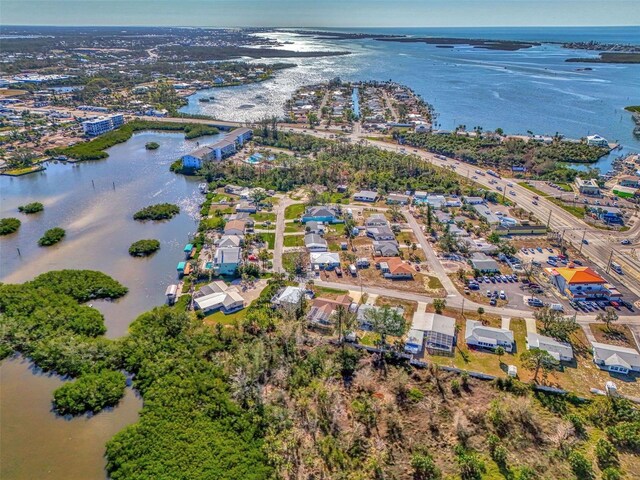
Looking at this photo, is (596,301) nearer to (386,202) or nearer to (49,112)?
(386,202)

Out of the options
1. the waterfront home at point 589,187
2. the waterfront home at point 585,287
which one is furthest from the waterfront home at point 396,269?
the waterfront home at point 589,187

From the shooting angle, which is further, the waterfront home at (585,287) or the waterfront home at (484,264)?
the waterfront home at (484,264)

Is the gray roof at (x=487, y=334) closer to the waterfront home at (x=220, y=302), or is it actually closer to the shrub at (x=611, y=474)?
the shrub at (x=611, y=474)

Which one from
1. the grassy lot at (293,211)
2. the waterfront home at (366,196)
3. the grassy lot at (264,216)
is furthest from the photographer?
the waterfront home at (366,196)

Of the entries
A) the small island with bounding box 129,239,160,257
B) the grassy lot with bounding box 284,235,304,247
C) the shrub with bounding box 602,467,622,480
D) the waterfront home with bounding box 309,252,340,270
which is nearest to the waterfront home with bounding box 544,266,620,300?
the shrub with bounding box 602,467,622,480

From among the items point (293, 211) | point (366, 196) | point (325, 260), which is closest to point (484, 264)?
point (325, 260)

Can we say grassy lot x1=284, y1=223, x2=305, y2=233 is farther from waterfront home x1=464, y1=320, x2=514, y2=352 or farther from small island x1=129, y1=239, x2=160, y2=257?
waterfront home x1=464, y1=320, x2=514, y2=352
